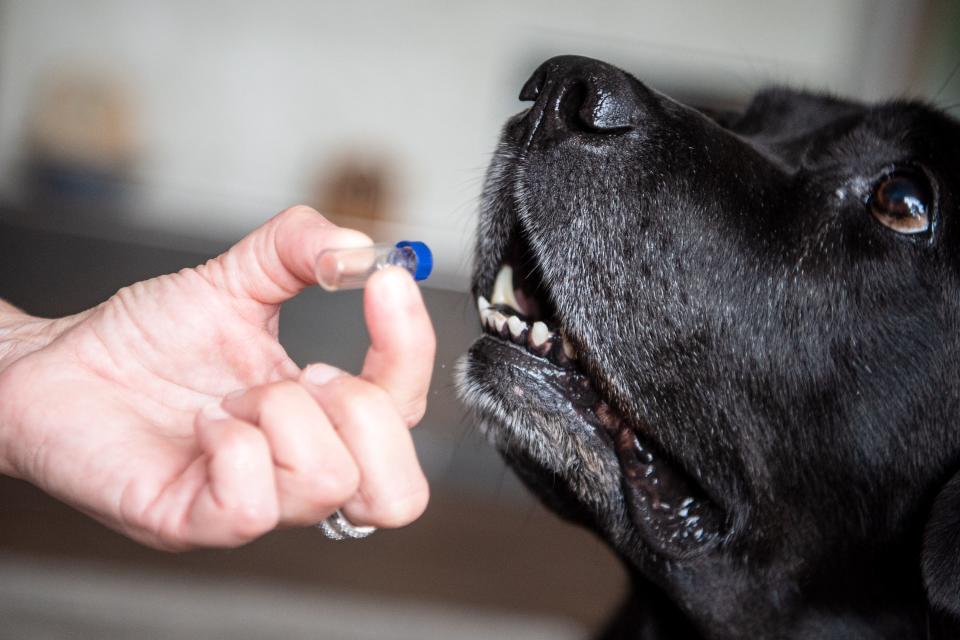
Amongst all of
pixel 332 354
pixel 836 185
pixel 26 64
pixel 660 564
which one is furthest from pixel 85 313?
pixel 26 64

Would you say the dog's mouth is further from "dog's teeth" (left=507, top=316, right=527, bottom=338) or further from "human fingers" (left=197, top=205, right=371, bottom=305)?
"human fingers" (left=197, top=205, right=371, bottom=305)

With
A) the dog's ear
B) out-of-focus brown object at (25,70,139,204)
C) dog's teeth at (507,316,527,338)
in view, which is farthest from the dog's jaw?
out-of-focus brown object at (25,70,139,204)

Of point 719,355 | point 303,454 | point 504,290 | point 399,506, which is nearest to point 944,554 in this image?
point 719,355

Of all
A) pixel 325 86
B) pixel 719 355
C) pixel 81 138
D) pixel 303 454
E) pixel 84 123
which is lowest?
pixel 81 138

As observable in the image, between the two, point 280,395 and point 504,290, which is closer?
point 280,395

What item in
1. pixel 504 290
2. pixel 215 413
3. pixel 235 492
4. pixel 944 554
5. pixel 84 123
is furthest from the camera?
pixel 84 123

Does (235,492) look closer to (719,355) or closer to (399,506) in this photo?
(399,506)
